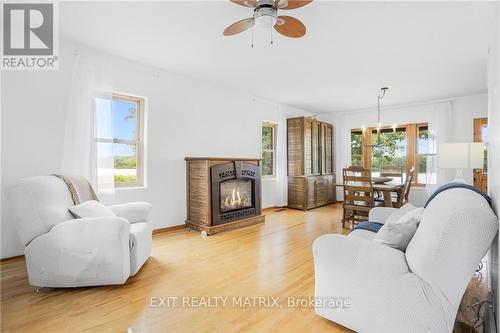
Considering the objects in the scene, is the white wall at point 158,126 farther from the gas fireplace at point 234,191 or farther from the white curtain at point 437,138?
the white curtain at point 437,138

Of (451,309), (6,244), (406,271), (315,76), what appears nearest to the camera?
(451,309)

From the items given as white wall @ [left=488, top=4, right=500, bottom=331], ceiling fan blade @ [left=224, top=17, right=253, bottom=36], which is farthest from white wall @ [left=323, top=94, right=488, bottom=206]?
ceiling fan blade @ [left=224, top=17, right=253, bottom=36]

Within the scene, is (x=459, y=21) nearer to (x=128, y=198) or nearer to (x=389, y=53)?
(x=389, y=53)

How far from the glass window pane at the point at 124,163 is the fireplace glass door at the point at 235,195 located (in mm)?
1362

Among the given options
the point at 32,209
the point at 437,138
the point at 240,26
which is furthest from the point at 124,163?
the point at 437,138

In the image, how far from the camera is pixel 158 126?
4066mm

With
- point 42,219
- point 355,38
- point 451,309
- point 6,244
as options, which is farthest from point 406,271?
point 6,244

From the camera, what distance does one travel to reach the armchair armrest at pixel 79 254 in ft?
7.07

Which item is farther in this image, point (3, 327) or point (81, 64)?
point (81, 64)

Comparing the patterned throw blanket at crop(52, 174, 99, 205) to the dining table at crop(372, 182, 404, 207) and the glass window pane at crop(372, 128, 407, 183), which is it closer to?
the dining table at crop(372, 182, 404, 207)

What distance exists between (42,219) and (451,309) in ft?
9.69

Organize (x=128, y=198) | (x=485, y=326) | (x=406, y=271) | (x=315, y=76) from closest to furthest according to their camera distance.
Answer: (x=406, y=271) → (x=485, y=326) → (x=128, y=198) → (x=315, y=76)

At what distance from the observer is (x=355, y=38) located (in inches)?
118

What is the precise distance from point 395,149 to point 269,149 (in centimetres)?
320
